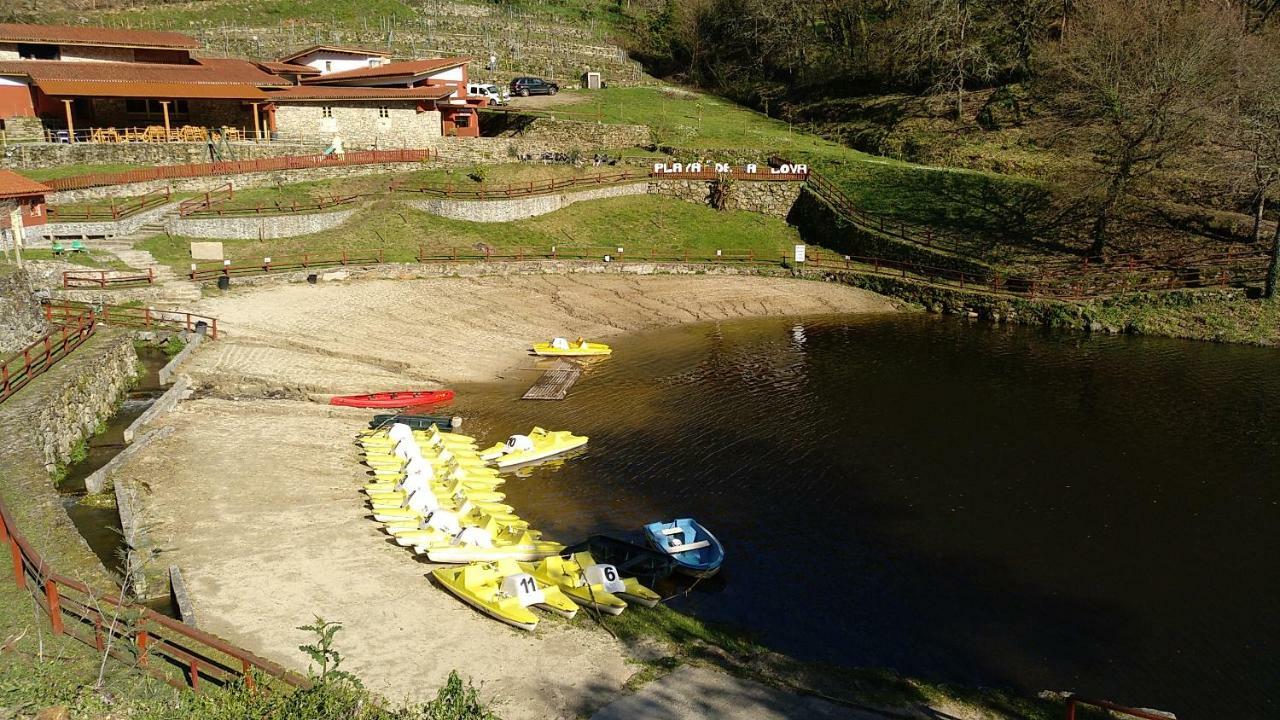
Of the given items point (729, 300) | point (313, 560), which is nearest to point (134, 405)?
point (313, 560)

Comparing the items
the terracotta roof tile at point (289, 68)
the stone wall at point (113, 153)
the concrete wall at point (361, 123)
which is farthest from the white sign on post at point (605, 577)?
the terracotta roof tile at point (289, 68)

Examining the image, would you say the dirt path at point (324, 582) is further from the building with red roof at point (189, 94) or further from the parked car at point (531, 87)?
the parked car at point (531, 87)

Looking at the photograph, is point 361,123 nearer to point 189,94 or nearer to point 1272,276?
point 189,94

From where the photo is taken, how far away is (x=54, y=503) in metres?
22.5

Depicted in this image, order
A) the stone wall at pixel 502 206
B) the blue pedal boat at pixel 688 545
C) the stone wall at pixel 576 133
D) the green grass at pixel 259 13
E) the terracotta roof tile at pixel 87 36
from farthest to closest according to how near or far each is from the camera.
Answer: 1. the green grass at pixel 259 13
2. the stone wall at pixel 576 133
3. the terracotta roof tile at pixel 87 36
4. the stone wall at pixel 502 206
5. the blue pedal boat at pixel 688 545

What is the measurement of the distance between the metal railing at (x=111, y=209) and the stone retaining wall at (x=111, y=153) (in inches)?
214

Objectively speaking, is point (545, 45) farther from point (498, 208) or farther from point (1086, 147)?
point (1086, 147)

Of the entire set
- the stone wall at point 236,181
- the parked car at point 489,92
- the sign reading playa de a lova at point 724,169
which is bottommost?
the sign reading playa de a lova at point 724,169

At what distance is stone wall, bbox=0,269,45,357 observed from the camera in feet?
105

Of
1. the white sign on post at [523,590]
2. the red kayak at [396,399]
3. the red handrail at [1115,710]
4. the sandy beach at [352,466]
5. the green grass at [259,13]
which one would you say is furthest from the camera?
the green grass at [259,13]

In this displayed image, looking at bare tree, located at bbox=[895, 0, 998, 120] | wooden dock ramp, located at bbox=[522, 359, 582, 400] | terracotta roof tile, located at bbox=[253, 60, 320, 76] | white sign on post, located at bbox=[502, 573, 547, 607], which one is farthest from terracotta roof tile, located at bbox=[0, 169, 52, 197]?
bare tree, located at bbox=[895, 0, 998, 120]

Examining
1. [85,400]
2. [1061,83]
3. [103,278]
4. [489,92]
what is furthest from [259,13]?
[1061,83]

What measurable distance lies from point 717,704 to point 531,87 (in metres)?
72.8

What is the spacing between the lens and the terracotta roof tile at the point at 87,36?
2391 inches
